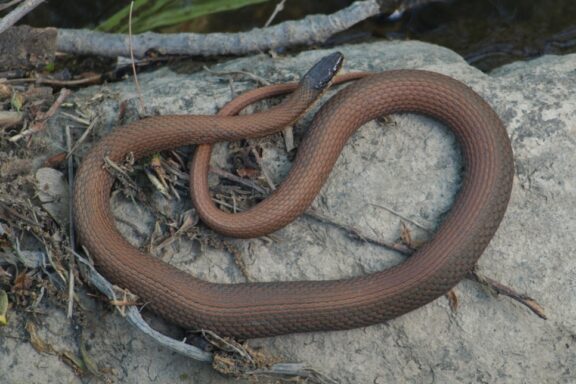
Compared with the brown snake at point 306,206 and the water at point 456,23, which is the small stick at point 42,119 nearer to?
the brown snake at point 306,206

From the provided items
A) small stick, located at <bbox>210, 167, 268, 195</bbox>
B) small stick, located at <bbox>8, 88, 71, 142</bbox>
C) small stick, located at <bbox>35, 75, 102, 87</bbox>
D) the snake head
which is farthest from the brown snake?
small stick, located at <bbox>35, 75, 102, 87</bbox>

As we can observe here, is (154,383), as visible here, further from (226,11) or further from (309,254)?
(226,11)

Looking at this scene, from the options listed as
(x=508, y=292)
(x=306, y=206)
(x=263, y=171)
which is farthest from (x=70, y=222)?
(x=508, y=292)

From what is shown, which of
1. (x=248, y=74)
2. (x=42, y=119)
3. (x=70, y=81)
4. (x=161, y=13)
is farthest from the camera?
(x=161, y=13)

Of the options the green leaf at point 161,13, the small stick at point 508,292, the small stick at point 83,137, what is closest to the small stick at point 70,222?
the small stick at point 83,137

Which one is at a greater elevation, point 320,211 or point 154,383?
point 320,211

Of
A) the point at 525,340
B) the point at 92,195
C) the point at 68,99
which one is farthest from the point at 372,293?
the point at 68,99

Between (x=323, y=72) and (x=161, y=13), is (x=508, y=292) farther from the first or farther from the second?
(x=161, y=13)
